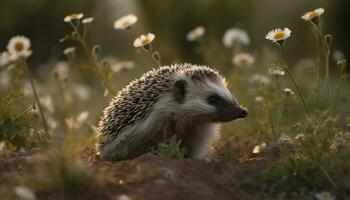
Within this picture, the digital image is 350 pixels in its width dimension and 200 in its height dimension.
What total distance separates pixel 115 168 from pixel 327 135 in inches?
57.8

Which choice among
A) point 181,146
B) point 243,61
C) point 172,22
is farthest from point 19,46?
point 172,22

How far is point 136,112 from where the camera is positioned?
611 centimetres

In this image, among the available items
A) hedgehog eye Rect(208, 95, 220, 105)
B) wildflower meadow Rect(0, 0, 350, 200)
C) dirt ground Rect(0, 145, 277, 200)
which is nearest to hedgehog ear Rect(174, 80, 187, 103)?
hedgehog eye Rect(208, 95, 220, 105)

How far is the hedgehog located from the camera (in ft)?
19.6

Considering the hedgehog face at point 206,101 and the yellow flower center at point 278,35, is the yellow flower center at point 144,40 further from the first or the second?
the yellow flower center at point 278,35

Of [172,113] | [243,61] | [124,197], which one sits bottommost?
[124,197]

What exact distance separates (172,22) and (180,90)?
7195mm

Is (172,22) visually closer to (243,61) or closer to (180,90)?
(243,61)

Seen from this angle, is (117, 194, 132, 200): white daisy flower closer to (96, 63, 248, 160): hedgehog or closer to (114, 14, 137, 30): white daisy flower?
(96, 63, 248, 160): hedgehog

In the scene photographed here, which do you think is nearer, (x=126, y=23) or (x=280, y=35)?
(x=280, y=35)

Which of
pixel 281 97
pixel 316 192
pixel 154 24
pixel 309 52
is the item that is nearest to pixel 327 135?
pixel 316 192

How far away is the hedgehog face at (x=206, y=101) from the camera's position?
6090 millimetres

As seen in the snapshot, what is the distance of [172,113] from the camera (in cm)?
610

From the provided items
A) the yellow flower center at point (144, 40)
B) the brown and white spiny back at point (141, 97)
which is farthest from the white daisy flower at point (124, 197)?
the yellow flower center at point (144, 40)
